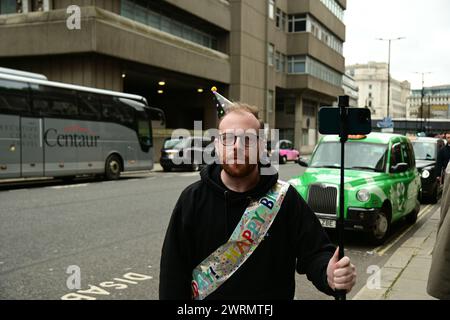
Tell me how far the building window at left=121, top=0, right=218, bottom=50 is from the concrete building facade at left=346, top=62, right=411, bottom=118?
12368cm

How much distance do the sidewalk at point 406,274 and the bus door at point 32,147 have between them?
41.4 feet

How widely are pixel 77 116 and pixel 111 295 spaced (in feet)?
46.9

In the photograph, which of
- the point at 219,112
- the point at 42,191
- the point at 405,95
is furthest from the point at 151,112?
the point at 405,95

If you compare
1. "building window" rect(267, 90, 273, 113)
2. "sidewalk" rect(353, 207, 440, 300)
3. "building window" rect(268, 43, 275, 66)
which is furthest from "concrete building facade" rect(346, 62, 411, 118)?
"sidewalk" rect(353, 207, 440, 300)

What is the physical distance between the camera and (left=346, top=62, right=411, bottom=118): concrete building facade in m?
156

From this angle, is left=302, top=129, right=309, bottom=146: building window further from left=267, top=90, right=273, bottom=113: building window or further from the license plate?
the license plate

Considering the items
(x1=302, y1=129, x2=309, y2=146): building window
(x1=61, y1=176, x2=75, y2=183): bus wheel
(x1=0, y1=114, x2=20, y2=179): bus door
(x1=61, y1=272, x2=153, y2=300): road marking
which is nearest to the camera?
(x1=61, y1=272, x2=153, y2=300): road marking

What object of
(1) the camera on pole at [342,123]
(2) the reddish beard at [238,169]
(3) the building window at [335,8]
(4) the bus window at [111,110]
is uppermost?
(3) the building window at [335,8]

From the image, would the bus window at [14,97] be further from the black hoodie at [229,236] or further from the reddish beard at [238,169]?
the reddish beard at [238,169]

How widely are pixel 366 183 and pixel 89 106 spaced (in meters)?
13.6

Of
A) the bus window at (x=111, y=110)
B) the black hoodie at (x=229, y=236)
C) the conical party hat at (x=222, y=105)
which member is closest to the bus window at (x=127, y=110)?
the bus window at (x=111, y=110)

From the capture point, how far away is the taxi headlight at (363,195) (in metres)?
7.73
